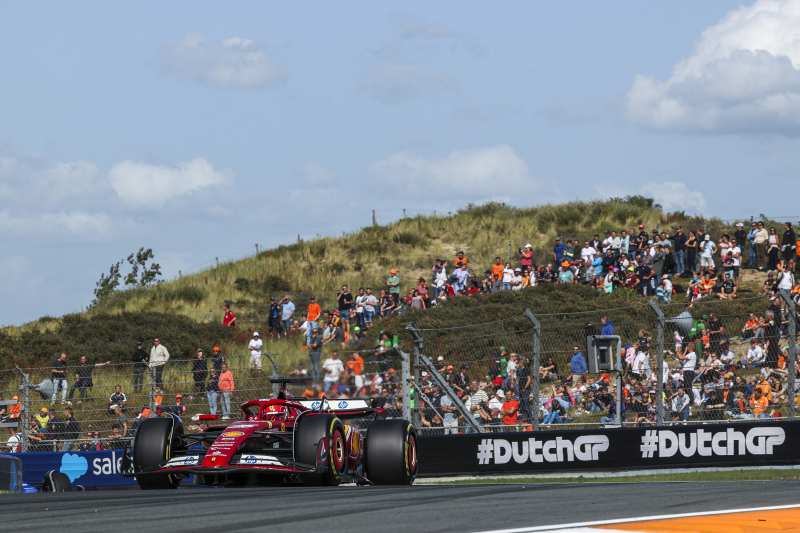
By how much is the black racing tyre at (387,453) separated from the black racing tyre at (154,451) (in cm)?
216

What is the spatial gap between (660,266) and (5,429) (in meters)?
17.2

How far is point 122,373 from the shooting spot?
67.0 feet

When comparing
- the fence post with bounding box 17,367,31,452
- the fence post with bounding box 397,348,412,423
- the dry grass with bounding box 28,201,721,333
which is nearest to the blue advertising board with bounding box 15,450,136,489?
the fence post with bounding box 17,367,31,452

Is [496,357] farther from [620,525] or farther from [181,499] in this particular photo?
[620,525]

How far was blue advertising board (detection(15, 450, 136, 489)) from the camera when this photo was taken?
757 inches

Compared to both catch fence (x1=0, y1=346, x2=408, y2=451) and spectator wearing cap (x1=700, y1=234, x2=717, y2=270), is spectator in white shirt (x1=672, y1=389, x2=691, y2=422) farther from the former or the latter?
spectator wearing cap (x1=700, y1=234, x2=717, y2=270)

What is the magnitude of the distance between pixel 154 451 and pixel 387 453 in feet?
8.33

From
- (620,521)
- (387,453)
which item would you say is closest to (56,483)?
(387,453)

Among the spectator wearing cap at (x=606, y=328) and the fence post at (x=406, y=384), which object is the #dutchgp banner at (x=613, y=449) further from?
the spectator wearing cap at (x=606, y=328)

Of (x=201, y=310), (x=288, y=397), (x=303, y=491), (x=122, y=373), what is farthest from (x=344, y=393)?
(x=201, y=310)

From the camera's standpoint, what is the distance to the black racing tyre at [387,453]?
1334 centimetres

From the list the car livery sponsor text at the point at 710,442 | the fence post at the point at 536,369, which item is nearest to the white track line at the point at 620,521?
the car livery sponsor text at the point at 710,442

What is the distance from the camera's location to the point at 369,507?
30.2 ft

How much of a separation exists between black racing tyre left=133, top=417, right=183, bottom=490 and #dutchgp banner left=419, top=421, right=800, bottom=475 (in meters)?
5.92
